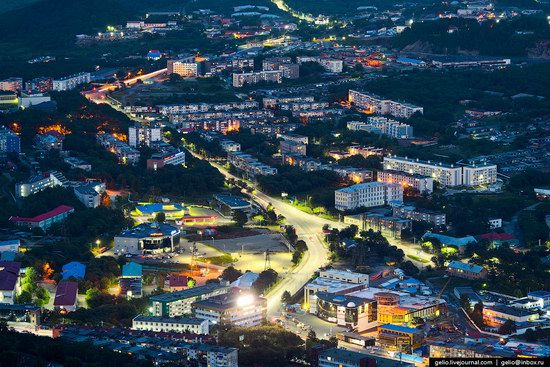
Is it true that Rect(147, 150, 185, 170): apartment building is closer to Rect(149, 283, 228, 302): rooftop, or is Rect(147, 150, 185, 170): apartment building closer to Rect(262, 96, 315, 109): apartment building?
Rect(262, 96, 315, 109): apartment building

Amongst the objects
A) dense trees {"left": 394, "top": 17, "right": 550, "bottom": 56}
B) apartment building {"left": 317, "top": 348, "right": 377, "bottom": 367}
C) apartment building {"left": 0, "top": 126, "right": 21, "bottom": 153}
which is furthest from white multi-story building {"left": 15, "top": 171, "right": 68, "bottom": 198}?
dense trees {"left": 394, "top": 17, "right": 550, "bottom": 56}

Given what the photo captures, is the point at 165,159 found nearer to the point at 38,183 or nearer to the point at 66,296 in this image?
the point at 38,183

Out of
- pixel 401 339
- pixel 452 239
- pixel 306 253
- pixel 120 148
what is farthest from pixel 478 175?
pixel 401 339

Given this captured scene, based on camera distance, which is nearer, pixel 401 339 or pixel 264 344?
pixel 264 344

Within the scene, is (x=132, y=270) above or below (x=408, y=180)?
above

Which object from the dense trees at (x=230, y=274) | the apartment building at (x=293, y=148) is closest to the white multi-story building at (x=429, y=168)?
the apartment building at (x=293, y=148)

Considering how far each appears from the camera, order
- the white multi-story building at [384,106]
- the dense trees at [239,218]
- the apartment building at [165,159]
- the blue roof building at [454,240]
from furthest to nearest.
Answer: the white multi-story building at [384,106], the apartment building at [165,159], the dense trees at [239,218], the blue roof building at [454,240]

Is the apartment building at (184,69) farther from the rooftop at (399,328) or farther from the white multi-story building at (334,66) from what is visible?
the rooftop at (399,328)
